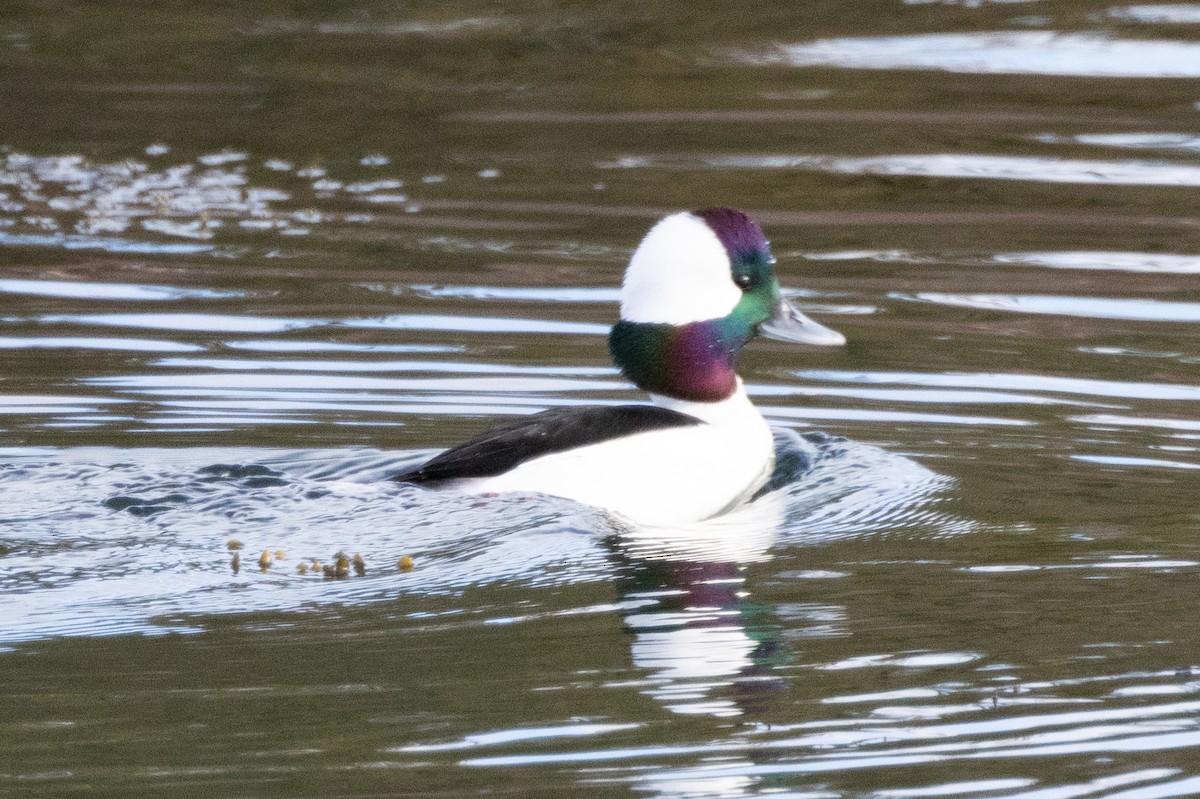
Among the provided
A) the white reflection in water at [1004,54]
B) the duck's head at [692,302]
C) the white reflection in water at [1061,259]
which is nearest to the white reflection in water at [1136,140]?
the white reflection in water at [1004,54]

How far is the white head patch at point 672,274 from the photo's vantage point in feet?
22.4

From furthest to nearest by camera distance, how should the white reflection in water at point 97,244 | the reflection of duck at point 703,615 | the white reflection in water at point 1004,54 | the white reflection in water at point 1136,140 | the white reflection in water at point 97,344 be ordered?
the white reflection in water at point 1004,54
the white reflection in water at point 1136,140
the white reflection in water at point 97,244
the white reflection in water at point 97,344
the reflection of duck at point 703,615

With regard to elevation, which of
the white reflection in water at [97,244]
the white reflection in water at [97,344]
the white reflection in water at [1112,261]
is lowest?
the white reflection in water at [1112,261]

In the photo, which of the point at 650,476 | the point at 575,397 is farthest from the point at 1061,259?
the point at 650,476

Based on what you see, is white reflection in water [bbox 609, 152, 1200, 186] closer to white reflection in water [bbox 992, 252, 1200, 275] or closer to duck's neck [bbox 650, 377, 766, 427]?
white reflection in water [bbox 992, 252, 1200, 275]

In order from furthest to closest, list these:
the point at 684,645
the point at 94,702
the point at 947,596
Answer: the point at 947,596, the point at 684,645, the point at 94,702

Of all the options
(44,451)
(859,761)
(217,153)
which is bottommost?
(859,761)

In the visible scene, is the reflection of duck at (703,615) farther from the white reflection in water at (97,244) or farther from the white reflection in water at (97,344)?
the white reflection in water at (97,244)

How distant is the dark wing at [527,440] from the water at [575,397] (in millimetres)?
201

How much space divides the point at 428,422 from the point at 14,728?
3.43 meters

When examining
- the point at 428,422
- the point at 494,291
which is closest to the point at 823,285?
the point at 494,291

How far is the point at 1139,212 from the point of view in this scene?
11156mm

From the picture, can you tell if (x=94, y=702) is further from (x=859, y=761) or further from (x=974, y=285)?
(x=974, y=285)

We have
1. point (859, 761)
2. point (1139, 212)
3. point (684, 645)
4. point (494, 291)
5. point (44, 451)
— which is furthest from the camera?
point (1139, 212)
